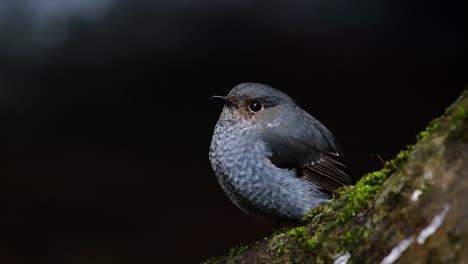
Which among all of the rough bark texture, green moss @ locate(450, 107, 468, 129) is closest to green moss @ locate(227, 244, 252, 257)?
the rough bark texture

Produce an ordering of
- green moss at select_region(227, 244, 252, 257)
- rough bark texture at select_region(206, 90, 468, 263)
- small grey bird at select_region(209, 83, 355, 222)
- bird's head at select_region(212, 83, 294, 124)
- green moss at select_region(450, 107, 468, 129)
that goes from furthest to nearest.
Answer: bird's head at select_region(212, 83, 294, 124), small grey bird at select_region(209, 83, 355, 222), green moss at select_region(227, 244, 252, 257), green moss at select_region(450, 107, 468, 129), rough bark texture at select_region(206, 90, 468, 263)

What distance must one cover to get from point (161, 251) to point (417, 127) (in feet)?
10.3

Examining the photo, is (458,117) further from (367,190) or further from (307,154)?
(307,154)

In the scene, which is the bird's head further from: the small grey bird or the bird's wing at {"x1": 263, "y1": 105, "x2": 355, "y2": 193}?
the bird's wing at {"x1": 263, "y1": 105, "x2": 355, "y2": 193}

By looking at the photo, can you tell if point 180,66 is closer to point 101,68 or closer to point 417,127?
point 101,68

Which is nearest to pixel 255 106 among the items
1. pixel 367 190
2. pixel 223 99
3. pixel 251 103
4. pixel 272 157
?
Answer: pixel 251 103

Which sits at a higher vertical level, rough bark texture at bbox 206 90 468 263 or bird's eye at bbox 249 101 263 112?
bird's eye at bbox 249 101 263 112

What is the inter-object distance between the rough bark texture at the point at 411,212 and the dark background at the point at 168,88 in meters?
4.94

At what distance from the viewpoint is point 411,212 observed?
2.34 meters

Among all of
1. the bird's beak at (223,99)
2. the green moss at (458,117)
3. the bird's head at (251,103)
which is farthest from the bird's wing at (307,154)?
the green moss at (458,117)

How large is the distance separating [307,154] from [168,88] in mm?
5913

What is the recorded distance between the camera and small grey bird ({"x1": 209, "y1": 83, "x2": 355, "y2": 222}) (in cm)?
411

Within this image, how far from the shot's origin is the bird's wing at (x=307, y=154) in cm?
429

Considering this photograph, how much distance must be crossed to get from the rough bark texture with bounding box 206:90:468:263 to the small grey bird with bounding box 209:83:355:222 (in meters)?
1.21
